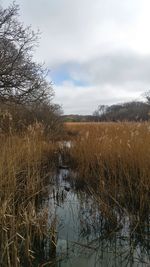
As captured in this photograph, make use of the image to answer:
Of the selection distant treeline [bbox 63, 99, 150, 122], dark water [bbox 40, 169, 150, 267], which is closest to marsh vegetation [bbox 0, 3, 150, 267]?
dark water [bbox 40, 169, 150, 267]

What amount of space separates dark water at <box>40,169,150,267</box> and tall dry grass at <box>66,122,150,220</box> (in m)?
0.29

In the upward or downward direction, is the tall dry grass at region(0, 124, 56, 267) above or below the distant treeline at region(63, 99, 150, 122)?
below

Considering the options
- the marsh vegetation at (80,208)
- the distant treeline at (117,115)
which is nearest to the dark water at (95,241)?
the marsh vegetation at (80,208)

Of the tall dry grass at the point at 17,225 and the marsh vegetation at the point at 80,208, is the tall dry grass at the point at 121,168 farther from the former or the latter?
the tall dry grass at the point at 17,225

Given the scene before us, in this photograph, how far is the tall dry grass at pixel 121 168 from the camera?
4414mm

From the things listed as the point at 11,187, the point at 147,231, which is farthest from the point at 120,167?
the point at 11,187

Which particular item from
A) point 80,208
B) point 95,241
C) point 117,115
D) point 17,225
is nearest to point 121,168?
point 80,208

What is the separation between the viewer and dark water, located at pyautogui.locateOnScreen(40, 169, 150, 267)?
328 cm

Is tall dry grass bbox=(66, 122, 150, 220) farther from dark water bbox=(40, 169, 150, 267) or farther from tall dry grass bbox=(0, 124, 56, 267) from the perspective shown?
tall dry grass bbox=(0, 124, 56, 267)

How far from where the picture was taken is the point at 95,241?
3695mm

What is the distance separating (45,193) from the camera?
5.48m

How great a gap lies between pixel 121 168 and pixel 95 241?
1738mm

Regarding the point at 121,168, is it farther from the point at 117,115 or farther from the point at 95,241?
the point at 117,115

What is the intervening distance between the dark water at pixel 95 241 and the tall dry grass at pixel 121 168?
29 centimetres
